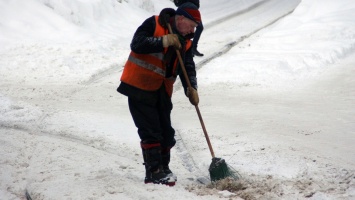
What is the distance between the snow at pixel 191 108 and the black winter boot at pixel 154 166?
0.17m

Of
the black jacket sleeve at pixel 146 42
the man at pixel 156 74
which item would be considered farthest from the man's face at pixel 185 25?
the black jacket sleeve at pixel 146 42

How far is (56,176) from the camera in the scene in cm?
436

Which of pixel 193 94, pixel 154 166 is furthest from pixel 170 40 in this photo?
pixel 154 166

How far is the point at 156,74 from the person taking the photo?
4074mm

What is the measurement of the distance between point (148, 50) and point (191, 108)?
342 cm

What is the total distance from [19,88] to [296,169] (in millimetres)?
5447

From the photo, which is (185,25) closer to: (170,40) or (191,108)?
(170,40)

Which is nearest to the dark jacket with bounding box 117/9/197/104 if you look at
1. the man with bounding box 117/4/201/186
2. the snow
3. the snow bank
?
the man with bounding box 117/4/201/186

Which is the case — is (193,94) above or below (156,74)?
below

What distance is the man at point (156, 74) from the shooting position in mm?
3878

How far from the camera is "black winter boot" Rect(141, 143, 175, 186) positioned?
421 cm

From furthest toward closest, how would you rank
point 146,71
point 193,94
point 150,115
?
point 193,94 < point 150,115 < point 146,71

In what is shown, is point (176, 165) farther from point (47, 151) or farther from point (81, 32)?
point (81, 32)

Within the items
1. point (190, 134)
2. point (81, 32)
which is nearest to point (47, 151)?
point (190, 134)
